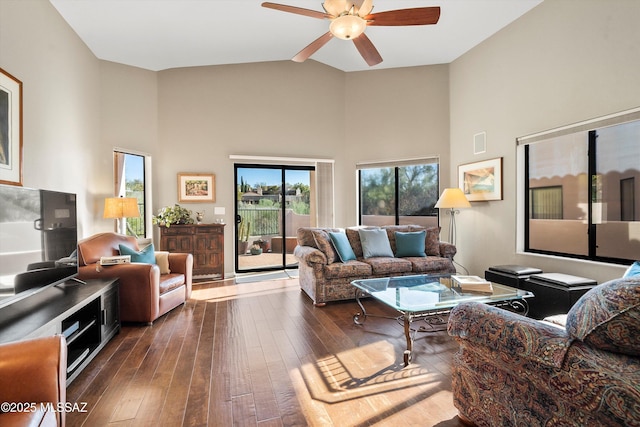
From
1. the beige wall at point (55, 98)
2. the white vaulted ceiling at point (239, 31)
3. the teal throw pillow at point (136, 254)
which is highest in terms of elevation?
the white vaulted ceiling at point (239, 31)

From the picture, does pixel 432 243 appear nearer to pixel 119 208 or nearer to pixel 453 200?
pixel 453 200

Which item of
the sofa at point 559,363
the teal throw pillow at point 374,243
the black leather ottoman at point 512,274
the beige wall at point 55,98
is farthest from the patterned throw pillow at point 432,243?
the beige wall at point 55,98

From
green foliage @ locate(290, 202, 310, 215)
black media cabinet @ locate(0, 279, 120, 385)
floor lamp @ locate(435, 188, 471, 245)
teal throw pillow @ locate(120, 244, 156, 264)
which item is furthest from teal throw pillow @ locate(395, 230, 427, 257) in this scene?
black media cabinet @ locate(0, 279, 120, 385)

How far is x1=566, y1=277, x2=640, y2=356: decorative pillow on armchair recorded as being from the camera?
1.08 meters

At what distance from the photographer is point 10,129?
8.75 ft

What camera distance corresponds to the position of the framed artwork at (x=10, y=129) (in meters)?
2.57

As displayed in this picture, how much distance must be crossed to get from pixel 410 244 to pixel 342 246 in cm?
106

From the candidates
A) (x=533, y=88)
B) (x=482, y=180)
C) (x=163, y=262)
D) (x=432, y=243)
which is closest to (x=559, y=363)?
(x=432, y=243)

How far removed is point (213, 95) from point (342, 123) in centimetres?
248

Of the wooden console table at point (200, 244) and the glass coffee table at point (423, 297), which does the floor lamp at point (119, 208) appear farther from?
the glass coffee table at point (423, 297)

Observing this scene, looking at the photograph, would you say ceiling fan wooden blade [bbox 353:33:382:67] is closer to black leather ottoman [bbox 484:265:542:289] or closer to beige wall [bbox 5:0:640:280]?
beige wall [bbox 5:0:640:280]

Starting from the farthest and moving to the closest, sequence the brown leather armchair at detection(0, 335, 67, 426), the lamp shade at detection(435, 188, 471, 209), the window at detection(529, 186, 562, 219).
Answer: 1. the lamp shade at detection(435, 188, 471, 209)
2. the window at detection(529, 186, 562, 219)
3. the brown leather armchair at detection(0, 335, 67, 426)

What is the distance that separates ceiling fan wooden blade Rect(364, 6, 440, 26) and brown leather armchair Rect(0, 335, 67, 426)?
10.8 ft

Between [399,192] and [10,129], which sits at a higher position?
[10,129]
